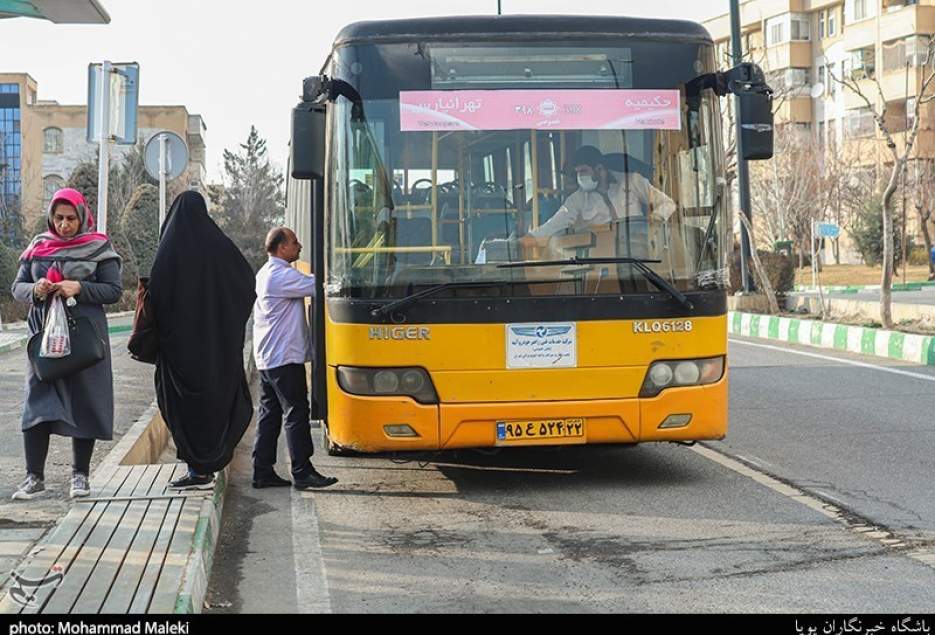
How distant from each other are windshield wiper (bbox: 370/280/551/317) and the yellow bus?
1 cm

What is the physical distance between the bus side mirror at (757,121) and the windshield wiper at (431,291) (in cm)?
179

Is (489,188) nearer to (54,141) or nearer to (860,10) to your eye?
(860,10)

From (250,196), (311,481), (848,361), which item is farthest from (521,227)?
(250,196)

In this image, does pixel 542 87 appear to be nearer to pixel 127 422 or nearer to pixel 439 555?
pixel 439 555

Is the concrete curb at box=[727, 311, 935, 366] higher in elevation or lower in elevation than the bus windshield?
lower

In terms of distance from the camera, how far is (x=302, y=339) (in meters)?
9.00

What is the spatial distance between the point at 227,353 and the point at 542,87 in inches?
102

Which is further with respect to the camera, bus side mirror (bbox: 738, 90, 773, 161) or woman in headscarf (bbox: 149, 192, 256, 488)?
bus side mirror (bbox: 738, 90, 773, 161)

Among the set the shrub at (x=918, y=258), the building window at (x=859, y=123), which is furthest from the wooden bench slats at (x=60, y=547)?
the building window at (x=859, y=123)

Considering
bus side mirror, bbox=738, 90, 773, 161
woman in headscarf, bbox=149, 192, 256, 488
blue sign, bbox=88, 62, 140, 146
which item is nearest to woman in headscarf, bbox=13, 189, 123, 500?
woman in headscarf, bbox=149, 192, 256, 488

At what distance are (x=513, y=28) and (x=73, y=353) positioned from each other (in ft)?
11.1

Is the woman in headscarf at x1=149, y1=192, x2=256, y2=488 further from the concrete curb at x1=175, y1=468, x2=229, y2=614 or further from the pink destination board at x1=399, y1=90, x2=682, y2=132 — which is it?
the pink destination board at x1=399, y1=90, x2=682, y2=132

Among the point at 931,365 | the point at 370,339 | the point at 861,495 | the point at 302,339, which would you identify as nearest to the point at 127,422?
the point at 302,339

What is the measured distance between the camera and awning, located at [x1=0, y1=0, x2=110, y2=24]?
7.05m
